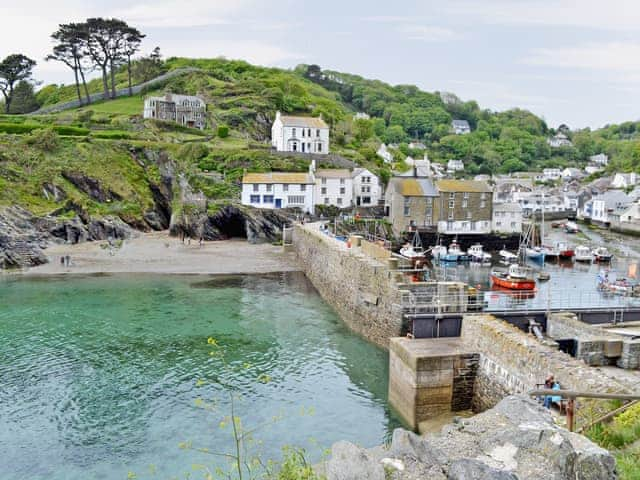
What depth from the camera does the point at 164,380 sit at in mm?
22219

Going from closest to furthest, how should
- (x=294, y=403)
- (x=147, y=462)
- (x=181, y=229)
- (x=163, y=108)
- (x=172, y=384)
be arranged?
(x=147, y=462), (x=294, y=403), (x=172, y=384), (x=181, y=229), (x=163, y=108)

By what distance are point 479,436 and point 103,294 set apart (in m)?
33.0

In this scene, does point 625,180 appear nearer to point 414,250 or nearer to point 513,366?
point 414,250

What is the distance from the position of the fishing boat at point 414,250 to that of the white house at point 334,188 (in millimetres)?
10440

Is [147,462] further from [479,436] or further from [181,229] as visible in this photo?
[181,229]

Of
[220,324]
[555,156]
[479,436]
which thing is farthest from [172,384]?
[555,156]

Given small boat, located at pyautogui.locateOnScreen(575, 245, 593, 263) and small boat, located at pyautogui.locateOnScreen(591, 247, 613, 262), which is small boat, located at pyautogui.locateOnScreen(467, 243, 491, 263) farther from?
small boat, located at pyautogui.locateOnScreen(591, 247, 613, 262)

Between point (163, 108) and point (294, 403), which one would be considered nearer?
point (294, 403)

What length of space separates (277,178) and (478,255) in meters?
23.2

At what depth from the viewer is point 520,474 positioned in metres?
7.13

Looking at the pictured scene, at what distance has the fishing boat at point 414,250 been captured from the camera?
55.8 meters

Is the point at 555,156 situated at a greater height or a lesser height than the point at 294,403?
greater

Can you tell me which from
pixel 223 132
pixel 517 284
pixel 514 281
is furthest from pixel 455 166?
pixel 517 284

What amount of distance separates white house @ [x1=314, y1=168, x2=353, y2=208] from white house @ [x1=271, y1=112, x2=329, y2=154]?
11250 mm
